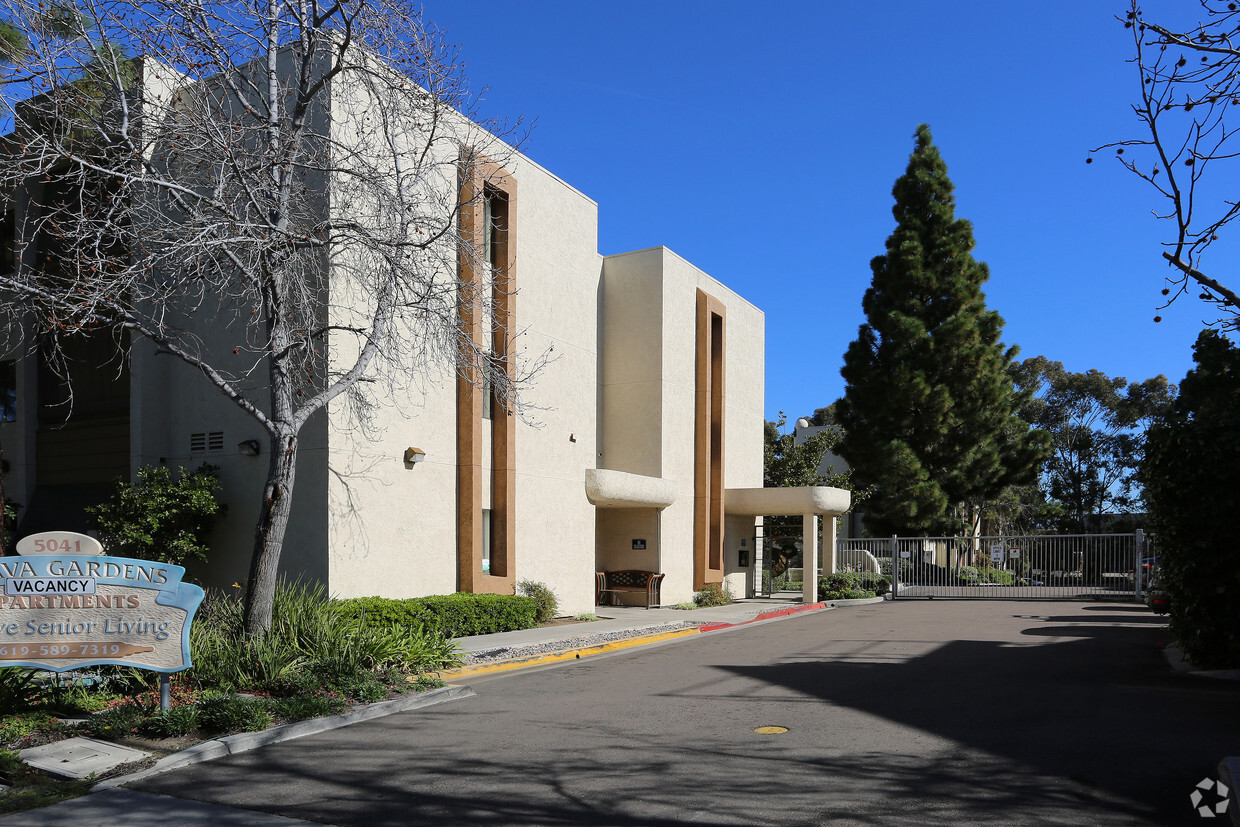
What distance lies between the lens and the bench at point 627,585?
Result: 23844 mm

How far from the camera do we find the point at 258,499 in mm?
15219

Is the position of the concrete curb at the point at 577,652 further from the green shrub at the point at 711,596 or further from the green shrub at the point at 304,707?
the green shrub at the point at 304,707

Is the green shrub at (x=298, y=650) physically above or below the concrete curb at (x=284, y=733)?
above

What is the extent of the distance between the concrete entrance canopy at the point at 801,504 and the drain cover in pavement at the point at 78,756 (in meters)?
21.4

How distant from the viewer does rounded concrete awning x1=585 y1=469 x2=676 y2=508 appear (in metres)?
21.3

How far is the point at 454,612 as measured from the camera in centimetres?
1583


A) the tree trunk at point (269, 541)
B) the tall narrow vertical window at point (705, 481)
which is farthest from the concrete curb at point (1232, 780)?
the tall narrow vertical window at point (705, 481)

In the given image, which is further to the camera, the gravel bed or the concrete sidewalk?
the gravel bed

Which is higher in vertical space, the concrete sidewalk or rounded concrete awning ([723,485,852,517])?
rounded concrete awning ([723,485,852,517])

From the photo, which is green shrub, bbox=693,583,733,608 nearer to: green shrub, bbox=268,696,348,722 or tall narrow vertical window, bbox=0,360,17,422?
tall narrow vertical window, bbox=0,360,17,422

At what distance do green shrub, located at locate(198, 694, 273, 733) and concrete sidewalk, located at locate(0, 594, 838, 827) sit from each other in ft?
0.64

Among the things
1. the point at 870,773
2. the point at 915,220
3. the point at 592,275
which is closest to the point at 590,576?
the point at 592,275

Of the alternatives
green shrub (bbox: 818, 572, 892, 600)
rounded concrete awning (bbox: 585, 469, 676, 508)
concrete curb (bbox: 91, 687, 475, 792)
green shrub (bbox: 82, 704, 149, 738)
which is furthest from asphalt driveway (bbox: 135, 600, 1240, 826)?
green shrub (bbox: 818, 572, 892, 600)

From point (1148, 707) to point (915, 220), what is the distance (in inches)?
1240
